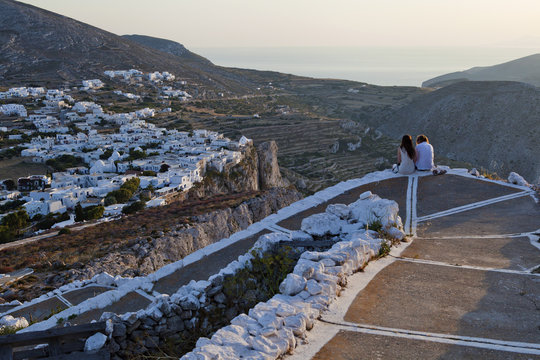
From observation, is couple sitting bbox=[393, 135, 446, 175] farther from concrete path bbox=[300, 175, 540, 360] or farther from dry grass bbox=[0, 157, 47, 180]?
dry grass bbox=[0, 157, 47, 180]

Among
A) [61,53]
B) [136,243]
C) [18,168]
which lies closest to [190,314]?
[136,243]

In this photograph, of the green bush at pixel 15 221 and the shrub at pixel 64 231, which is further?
the green bush at pixel 15 221

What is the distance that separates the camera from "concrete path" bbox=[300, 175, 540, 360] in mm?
4285

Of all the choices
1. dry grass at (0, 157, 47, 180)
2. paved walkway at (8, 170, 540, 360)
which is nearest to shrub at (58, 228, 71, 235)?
paved walkway at (8, 170, 540, 360)

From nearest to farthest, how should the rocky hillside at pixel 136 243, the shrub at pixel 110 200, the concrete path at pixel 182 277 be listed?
the concrete path at pixel 182 277
the rocky hillside at pixel 136 243
the shrub at pixel 110 200

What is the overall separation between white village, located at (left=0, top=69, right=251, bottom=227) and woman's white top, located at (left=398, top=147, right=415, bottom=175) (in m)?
23.3

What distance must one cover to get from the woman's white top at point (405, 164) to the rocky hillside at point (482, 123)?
4443 cm

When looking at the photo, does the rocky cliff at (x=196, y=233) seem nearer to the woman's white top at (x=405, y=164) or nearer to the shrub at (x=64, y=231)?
the shrub at (x=64, y=231)

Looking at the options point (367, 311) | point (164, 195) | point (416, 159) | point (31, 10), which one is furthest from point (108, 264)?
point (31, 10)

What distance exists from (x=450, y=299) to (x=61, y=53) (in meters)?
96.5

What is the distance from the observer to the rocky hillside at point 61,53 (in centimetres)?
8331

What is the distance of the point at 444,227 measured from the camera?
842 cm

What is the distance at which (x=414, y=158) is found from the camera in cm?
1152

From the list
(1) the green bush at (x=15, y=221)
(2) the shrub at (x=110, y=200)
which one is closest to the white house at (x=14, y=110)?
(2) the shrub at (x=110, y=200)
